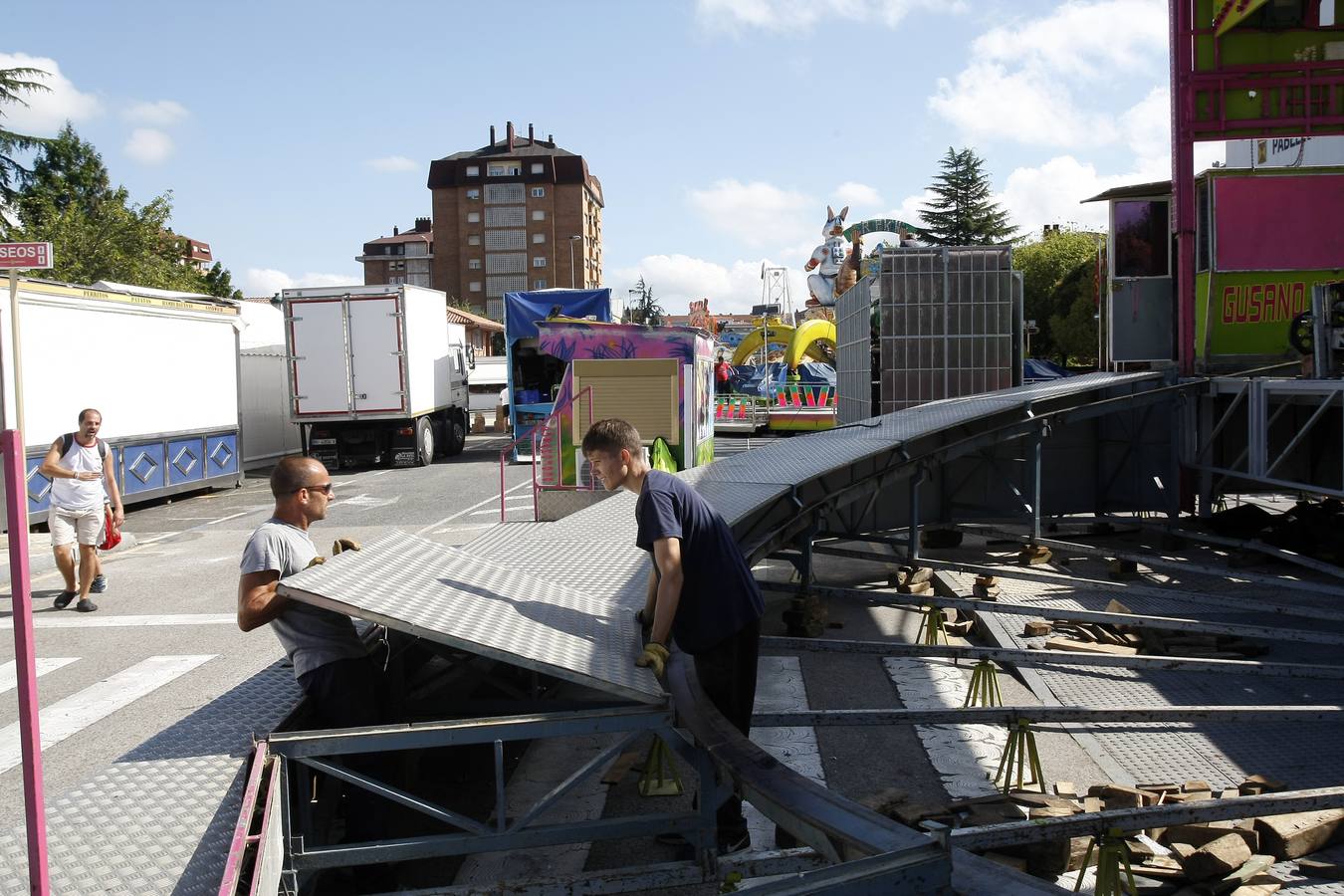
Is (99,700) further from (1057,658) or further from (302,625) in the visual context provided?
(1057,658)

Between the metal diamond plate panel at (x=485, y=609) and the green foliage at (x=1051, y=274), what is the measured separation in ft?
153

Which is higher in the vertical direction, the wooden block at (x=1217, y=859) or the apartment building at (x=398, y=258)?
the apartment building at (x=398, y=258)

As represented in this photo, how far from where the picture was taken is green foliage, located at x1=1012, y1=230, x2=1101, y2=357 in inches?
1900

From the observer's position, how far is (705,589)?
14.6 feet

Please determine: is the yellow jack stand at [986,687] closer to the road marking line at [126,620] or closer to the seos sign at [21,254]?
the seos sign at [21,254]

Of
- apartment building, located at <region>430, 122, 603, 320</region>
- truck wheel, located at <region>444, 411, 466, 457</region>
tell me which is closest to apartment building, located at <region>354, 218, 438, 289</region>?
apartment building, located at <region>430, 122, 603, 320</region>

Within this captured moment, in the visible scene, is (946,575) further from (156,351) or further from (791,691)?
(156,351)

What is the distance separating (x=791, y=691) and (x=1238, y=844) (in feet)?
10.7

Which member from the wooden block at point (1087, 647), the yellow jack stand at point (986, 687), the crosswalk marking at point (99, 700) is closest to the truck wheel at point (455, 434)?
the crosswalk marking at point (99, 700)

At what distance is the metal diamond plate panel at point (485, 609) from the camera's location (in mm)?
3662

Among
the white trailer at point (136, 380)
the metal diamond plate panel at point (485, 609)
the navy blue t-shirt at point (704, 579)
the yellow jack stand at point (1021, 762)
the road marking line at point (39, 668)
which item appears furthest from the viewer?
the white trailer at point (136, 380)

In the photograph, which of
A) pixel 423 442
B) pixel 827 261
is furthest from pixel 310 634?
pixel 827 261

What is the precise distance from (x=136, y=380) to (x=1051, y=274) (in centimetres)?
4310

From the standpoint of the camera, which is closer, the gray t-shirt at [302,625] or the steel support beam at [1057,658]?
the gray t-shirt at [302,625]
